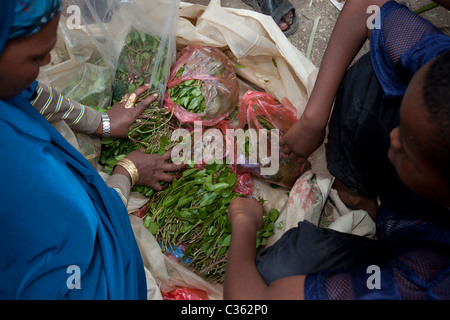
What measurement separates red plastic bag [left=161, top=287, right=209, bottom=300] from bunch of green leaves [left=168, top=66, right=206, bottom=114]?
0.88 metres

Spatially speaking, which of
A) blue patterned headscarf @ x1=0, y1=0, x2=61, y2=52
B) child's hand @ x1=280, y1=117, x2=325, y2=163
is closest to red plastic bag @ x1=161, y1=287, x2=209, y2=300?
child's hand @ x1=280, y1=117, x2=325, y2=163

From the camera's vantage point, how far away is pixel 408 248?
1131 mm

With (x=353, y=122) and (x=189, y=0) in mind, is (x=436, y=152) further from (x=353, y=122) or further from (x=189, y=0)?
(x=189, y=0)

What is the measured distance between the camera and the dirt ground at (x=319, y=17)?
258 cm

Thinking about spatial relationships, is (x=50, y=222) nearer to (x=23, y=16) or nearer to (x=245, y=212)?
(x=23, y=16)

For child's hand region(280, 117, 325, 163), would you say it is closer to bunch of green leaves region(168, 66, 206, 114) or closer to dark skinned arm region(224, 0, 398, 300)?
dark skinned arm region(224, 0, 398, 300)

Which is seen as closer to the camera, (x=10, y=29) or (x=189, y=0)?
(x=10, y=29)

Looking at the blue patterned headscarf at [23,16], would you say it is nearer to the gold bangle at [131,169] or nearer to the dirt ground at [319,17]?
the gold bangle at [131,169]

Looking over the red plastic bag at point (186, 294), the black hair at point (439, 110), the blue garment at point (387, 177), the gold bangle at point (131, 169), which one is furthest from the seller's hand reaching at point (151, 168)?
the black hair at point (439, 110)

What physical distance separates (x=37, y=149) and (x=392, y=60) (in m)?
1.25

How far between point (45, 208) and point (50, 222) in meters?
0.05

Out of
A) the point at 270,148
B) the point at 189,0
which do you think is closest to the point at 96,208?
the point at 270,148

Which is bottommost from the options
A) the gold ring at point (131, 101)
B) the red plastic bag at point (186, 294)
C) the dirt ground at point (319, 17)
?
the red plastic bag at point (186, 294)

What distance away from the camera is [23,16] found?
0.88 m
